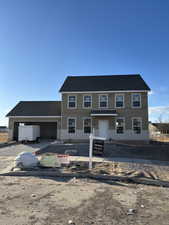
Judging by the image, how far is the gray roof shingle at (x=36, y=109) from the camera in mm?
24125

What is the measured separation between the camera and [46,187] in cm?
626

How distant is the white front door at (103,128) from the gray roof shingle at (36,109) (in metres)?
5.49

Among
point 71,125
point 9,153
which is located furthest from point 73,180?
point 71,125

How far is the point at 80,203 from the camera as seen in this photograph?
16.0 feet

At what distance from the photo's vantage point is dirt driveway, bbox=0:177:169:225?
13.0 feet

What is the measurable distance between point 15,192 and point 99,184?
2.75m

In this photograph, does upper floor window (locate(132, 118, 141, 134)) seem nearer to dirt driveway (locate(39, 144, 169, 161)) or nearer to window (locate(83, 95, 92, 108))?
window (locate(83, 95, 92, 108))

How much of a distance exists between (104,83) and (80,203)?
63.6ft

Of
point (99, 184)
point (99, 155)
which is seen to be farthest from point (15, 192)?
point (99, 155)

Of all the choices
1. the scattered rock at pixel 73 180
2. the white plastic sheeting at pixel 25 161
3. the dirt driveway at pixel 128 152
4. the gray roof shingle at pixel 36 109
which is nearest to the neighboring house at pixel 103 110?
the gray roof shingle at pixel 36 109

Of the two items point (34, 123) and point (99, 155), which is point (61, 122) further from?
point (99, 155)

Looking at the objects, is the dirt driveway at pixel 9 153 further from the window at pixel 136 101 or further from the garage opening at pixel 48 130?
the window at pixel 136 101

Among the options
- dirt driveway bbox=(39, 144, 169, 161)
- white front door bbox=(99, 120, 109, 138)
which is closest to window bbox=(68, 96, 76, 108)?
white front door bbox=(99, 120, 109, 138)

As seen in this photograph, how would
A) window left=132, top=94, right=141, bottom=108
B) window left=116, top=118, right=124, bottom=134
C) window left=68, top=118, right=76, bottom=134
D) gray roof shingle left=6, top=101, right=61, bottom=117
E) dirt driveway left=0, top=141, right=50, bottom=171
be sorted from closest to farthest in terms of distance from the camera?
dirt driveway left=0, top=141, right=50, bottom=171 < window left=132, top=94, right=141, bottom=108 < window left=116, top=118, right=124, bottom=134 < window left=68, top=118, right=76, bottom=134 < gray roof shingle left=6, top=101, right=61, bottom=117
